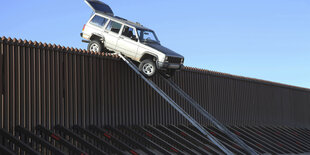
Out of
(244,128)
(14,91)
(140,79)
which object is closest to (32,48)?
(14,91)

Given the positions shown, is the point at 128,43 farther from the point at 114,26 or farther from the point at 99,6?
the point at 99,6

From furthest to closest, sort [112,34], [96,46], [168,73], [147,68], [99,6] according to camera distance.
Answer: [99,6], [168,73], [96,46], [112,34], [147,68]

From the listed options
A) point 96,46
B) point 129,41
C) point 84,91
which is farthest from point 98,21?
point 84,91

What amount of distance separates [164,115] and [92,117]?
4386mm

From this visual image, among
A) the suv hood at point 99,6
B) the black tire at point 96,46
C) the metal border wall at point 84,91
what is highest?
the suv hood at point 99,6

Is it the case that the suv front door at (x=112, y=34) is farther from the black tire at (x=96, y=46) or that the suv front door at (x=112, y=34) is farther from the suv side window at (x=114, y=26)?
the black tire at (x=96, y=46)

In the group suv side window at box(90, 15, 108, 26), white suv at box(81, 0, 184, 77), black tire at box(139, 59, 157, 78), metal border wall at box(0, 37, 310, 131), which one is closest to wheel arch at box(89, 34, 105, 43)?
white suv at box(81, 0, 184, 77)

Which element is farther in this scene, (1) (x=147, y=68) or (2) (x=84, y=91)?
(1) (x=147, y=68)

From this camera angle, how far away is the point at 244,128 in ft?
77.0

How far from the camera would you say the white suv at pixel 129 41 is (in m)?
16.0

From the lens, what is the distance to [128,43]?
16.5m

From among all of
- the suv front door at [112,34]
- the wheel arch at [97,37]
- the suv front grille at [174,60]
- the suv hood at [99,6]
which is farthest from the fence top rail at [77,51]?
the suv hood at [99,6]

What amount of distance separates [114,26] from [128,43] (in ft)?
3.16

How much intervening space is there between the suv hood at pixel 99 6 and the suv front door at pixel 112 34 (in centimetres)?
103
